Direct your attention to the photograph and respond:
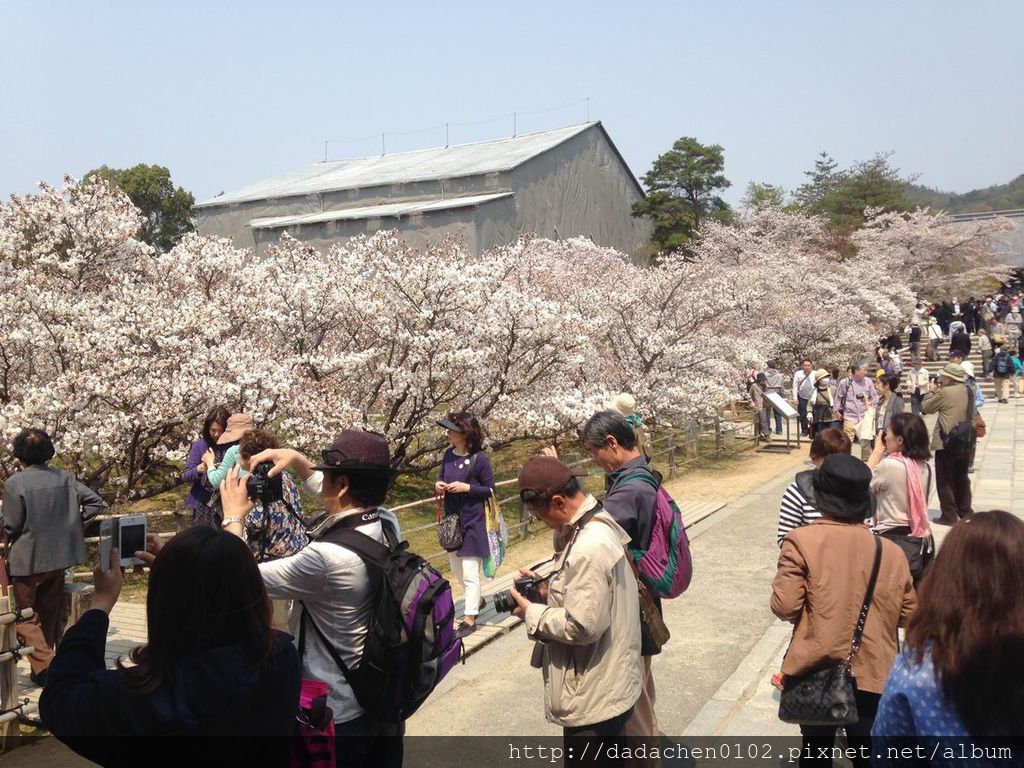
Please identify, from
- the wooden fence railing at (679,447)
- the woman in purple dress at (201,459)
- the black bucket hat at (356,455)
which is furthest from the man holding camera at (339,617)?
the wooden fence railing at (679,447)

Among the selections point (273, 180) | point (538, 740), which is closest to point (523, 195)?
point (273, 180)

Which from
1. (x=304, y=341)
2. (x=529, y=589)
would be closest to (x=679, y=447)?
(x=304, y=341)

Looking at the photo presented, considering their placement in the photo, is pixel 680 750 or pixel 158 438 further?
pixel 158 438

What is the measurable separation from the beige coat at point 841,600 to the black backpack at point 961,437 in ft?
21.9

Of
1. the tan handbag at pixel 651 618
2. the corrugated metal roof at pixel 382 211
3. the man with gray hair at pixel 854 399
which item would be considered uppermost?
the corrugated metal roof at pixel 382 211

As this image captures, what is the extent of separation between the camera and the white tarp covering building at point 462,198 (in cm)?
2995

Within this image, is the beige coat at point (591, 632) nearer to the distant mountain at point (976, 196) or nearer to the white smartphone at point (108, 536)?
the white smartphone at point (108, 536)

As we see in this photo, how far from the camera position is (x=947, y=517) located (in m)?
9.52

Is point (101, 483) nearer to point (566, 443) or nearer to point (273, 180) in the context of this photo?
point (566, 443)

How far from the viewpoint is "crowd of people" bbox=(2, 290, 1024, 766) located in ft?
6.44

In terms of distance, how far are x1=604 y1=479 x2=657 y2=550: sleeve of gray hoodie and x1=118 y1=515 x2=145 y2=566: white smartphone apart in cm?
217

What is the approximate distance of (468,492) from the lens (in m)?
6.04

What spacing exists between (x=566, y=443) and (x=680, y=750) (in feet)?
39.3

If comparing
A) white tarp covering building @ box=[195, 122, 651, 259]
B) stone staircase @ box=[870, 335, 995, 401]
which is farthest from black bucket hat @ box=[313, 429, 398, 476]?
white tarp covering building @ box=[195, 122, 651, 259]
